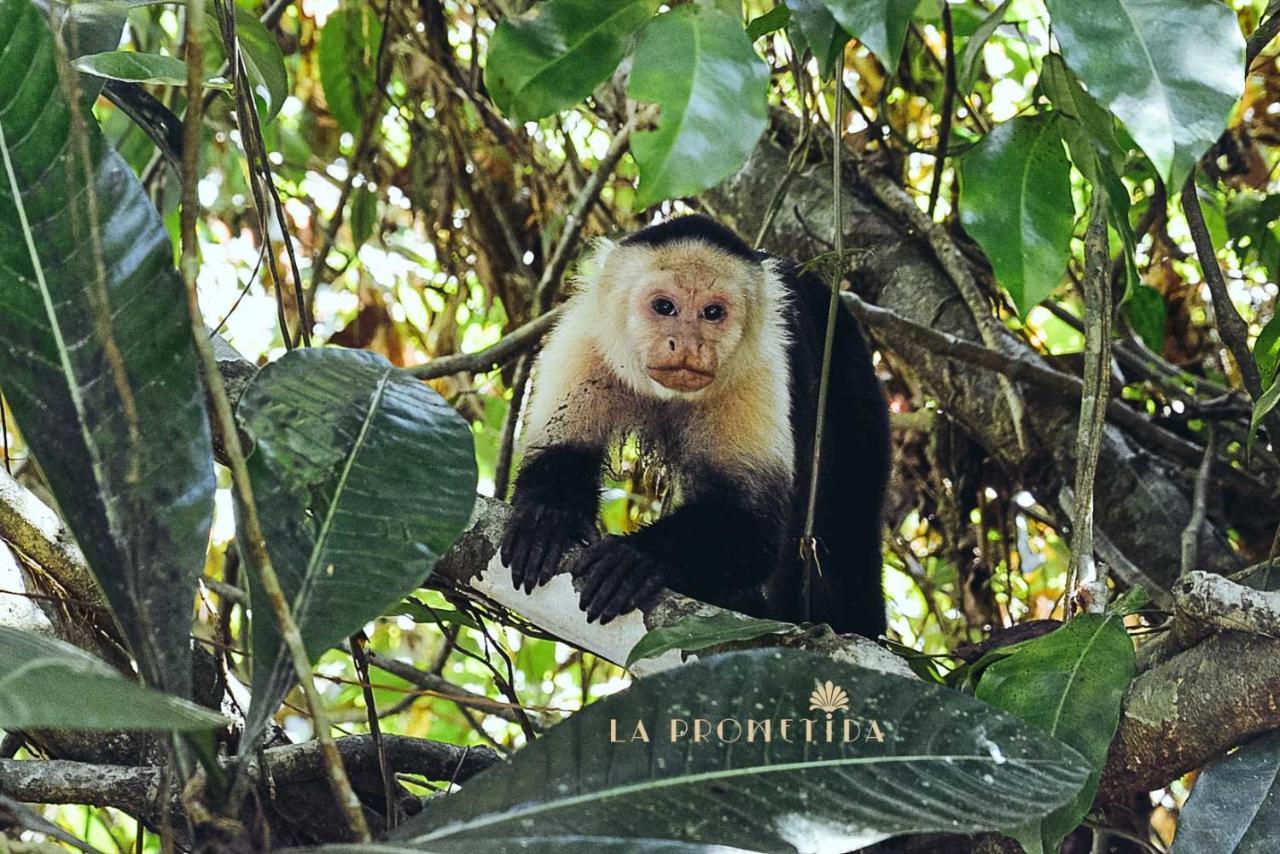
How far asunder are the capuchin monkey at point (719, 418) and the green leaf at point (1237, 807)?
2.69 ft

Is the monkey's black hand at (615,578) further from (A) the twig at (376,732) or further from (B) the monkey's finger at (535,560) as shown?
(A) the twig at (376,732)

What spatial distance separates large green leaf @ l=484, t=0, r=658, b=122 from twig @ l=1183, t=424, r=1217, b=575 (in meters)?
1.47

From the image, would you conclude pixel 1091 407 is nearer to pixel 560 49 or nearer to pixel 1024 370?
pixel 560 49

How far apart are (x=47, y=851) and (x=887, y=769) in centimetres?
69

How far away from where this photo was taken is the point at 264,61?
183 centimetres

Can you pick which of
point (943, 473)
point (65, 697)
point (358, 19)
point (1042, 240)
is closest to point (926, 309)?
point (943, 473)

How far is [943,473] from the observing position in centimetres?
308

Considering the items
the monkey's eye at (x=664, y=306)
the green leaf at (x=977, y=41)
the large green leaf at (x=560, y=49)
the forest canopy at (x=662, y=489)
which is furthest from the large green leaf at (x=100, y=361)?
the monkey's eye at (x=664, y=306)

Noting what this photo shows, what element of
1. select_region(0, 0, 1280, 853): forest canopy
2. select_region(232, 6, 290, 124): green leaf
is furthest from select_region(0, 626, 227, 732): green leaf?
select_region(232, 6, 290, 124): green leaf

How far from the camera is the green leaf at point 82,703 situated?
2.36 ft

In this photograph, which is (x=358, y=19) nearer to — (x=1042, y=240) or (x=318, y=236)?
(x=318, y=236)

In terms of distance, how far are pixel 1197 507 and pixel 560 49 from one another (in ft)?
5.53

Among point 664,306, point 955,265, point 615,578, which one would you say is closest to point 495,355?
point 664,306

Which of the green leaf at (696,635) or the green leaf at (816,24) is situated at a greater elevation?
the green leaf at (816,24)
